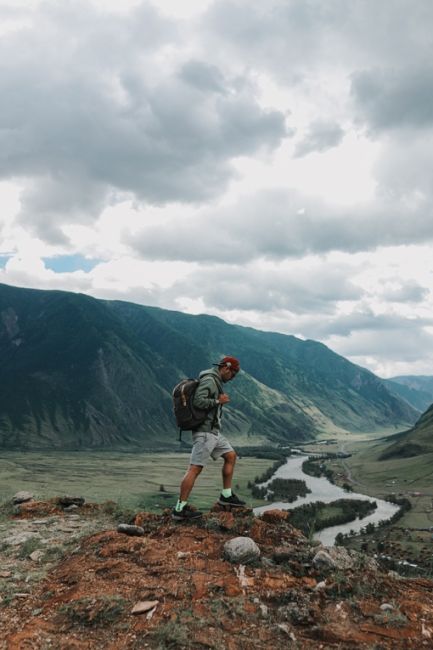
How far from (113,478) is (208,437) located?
5766 inches

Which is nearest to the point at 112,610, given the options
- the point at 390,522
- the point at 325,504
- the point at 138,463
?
the point at 390,522

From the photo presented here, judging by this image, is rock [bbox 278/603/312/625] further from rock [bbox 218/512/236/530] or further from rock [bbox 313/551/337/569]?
rock [bbox 218/512/236/530]

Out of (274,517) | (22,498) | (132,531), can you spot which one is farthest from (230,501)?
(22,498)

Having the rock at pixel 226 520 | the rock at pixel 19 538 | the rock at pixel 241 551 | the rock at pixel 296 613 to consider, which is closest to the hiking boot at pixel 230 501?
the rock at pixel 226 520

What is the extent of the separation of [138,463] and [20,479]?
68763 mm

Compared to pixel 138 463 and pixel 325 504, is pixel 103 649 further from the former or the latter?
pixel 138 463

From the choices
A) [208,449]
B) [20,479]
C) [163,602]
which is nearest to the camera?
[163,602]

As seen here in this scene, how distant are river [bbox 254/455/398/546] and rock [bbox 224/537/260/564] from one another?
64806mm

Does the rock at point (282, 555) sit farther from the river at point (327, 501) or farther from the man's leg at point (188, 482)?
the river at point (327, 501)

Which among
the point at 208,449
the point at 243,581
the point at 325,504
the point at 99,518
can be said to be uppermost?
the point at 208,449

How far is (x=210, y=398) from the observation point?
11188 mm

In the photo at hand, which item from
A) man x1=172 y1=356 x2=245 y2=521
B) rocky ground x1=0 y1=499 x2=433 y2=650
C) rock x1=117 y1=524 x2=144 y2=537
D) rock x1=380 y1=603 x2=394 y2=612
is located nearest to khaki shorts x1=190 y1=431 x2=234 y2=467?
man x1=172 y1=356 x2=245 y2=521

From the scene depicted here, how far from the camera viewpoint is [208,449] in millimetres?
11219

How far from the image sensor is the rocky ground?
683 cm
